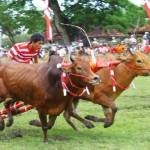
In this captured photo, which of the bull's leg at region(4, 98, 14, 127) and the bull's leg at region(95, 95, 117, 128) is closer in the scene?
the bull's leg at region(95, 95, 117, 128)

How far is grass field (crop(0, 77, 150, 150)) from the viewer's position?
943 centimetres

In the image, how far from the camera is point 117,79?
36.5 ft

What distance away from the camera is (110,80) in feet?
36.5

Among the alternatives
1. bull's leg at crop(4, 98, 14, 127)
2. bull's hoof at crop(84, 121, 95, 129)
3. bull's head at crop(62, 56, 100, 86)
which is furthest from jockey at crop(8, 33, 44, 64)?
bull's head at crop(62, 56, 100, 86)

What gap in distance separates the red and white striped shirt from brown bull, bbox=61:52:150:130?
1.42 metres

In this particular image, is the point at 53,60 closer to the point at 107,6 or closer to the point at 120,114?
the point at 120,114

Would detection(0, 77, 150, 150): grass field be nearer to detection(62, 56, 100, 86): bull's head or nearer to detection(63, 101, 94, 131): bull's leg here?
detection(63, 101, 94, 131): bull's leg

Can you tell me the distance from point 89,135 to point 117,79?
1255 mm

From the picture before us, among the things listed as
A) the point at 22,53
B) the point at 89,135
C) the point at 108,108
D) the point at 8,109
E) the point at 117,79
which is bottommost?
the point at 89,135

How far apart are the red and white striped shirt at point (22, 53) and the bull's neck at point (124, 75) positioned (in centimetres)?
173

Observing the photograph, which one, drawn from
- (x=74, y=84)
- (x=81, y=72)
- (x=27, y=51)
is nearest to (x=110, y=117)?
(x=74, y=84)

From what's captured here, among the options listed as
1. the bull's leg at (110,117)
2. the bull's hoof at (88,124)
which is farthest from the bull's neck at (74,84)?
the bull's hoof at (88,124)

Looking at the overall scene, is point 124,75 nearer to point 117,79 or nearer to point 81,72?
point 117,79

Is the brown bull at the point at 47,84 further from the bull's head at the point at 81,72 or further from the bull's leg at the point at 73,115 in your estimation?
the bull's leg at the point at 73,115
